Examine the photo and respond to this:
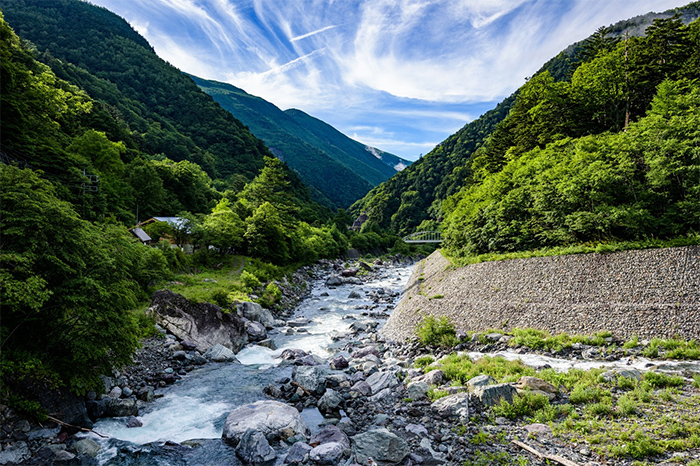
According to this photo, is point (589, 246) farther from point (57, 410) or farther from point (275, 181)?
point (275, 181)

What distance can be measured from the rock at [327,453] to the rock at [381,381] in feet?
15.6

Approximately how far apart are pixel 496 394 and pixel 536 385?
1.61 metres

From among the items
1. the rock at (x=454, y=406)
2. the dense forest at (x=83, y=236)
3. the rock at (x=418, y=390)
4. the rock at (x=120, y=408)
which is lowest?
the rock at (x=418, y=390)

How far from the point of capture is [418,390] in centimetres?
1371

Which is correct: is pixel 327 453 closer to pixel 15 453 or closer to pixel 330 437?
pixel 330 437

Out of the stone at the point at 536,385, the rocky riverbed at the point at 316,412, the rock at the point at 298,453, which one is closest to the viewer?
the rocky riverbed at the point at 316,412

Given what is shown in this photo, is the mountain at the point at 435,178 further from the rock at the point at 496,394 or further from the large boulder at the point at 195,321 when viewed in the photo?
the rock at the point at 496,394

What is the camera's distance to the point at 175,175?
229 ft

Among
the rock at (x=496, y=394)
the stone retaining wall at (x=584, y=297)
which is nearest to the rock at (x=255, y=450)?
the rock at (x=496, y=394)

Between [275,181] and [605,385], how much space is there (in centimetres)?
5606

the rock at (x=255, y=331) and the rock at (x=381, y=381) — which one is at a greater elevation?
the rock at (x=255, y=331)

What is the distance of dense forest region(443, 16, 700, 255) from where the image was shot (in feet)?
62.4

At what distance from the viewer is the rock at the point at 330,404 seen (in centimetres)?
1329

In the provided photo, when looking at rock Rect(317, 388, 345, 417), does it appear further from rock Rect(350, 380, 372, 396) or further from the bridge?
the bridge
